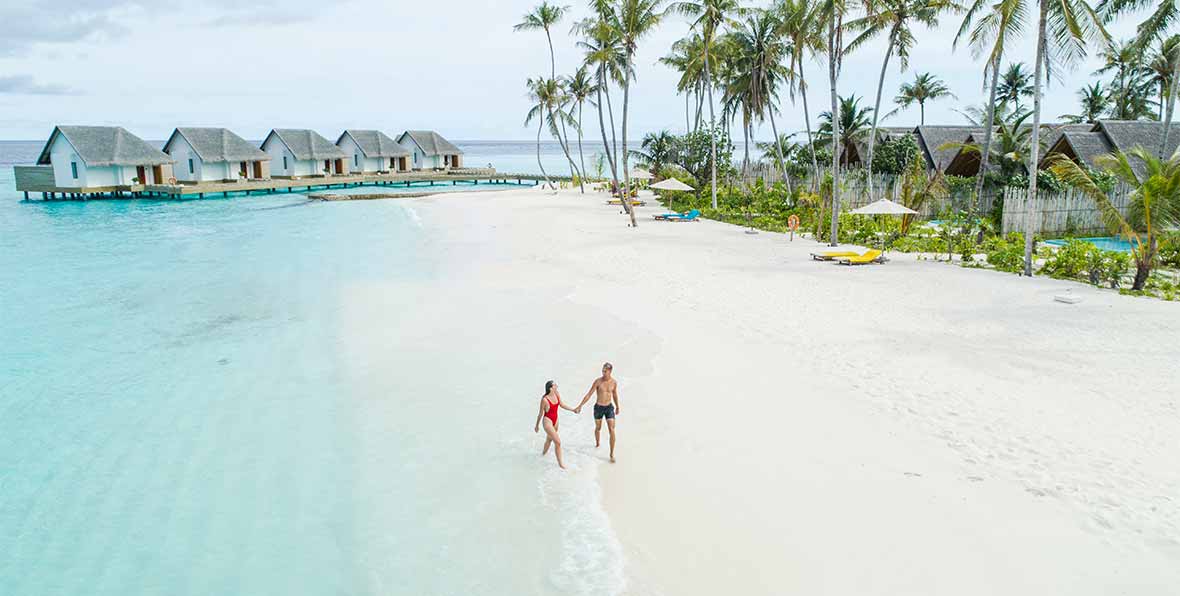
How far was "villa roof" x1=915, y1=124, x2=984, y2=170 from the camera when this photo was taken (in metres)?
35.1

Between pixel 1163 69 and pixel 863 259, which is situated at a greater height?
pixel 1163 69

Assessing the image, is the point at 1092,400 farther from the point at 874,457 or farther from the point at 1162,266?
the point at 1162,266

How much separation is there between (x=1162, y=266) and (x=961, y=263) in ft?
15.4

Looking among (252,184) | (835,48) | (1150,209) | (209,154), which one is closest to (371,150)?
(252,184)

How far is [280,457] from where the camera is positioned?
9766 mm

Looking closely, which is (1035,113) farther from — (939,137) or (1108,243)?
(939,137)

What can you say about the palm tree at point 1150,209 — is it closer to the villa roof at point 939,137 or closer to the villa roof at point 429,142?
the villa roof at point 939,137

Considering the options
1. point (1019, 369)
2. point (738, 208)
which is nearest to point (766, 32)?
point (738, 208)

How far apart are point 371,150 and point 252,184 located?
1322cm

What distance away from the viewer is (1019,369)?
1099 cm

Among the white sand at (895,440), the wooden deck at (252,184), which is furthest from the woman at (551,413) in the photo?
the wooden deck at (252,184)

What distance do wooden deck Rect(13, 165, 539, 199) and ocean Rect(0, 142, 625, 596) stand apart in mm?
36167

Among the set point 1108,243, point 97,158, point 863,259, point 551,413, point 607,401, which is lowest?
point 551,413

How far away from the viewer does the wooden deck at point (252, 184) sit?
52.3 meters
